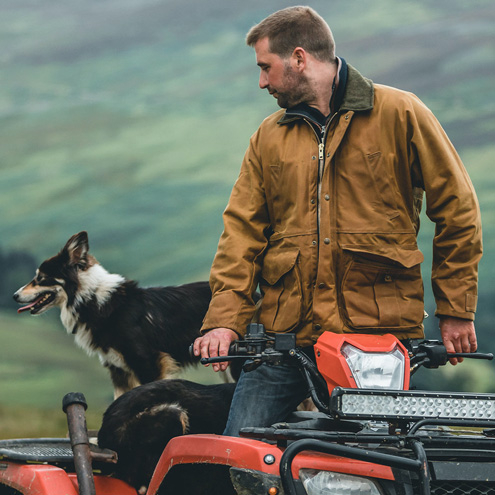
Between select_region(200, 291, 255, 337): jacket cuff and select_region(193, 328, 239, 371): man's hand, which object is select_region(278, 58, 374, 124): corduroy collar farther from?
select_region(193, 328, 239, 371): man's hand

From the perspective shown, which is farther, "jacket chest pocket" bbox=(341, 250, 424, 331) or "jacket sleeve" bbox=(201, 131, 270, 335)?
"jacket sleeve" bbox=(201, 131, 270, 335)

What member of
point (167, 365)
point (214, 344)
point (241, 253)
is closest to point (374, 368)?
point (214, 344)

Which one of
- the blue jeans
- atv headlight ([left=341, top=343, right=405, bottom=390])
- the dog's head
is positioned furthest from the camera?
the dog's head

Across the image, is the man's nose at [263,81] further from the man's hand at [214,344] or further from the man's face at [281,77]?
the man's hand at [214,344]

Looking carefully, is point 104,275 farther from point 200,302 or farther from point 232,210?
point 232,210

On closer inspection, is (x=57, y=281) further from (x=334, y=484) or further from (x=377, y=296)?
(x=334, y=484)

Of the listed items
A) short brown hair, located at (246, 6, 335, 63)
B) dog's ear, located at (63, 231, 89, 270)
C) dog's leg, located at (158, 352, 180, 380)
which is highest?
short brown hair, located at (246, 6, 335, 63)

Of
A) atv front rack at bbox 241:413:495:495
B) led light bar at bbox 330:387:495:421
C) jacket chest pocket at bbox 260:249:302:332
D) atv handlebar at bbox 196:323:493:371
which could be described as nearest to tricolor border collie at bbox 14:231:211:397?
jacket chest pocket at bbox 260:249:302:332

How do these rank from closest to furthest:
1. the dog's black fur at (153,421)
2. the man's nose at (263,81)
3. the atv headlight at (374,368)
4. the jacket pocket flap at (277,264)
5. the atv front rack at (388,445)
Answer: the atv front rack at (388,445) < the atv headlight at (374,368) < the jacket pocket flap at (277,264) < the man's nose at (263,81) < the dog's black fur at (153,421)

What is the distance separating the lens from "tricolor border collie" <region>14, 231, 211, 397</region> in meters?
7.88

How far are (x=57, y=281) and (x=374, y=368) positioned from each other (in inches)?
245

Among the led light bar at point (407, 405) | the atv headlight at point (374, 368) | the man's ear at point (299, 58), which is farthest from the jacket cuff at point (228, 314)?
the led light bar at point (407, 405)

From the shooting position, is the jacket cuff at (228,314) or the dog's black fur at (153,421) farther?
the dog's black fur at (153,421)

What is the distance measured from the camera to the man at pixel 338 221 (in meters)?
2.69
